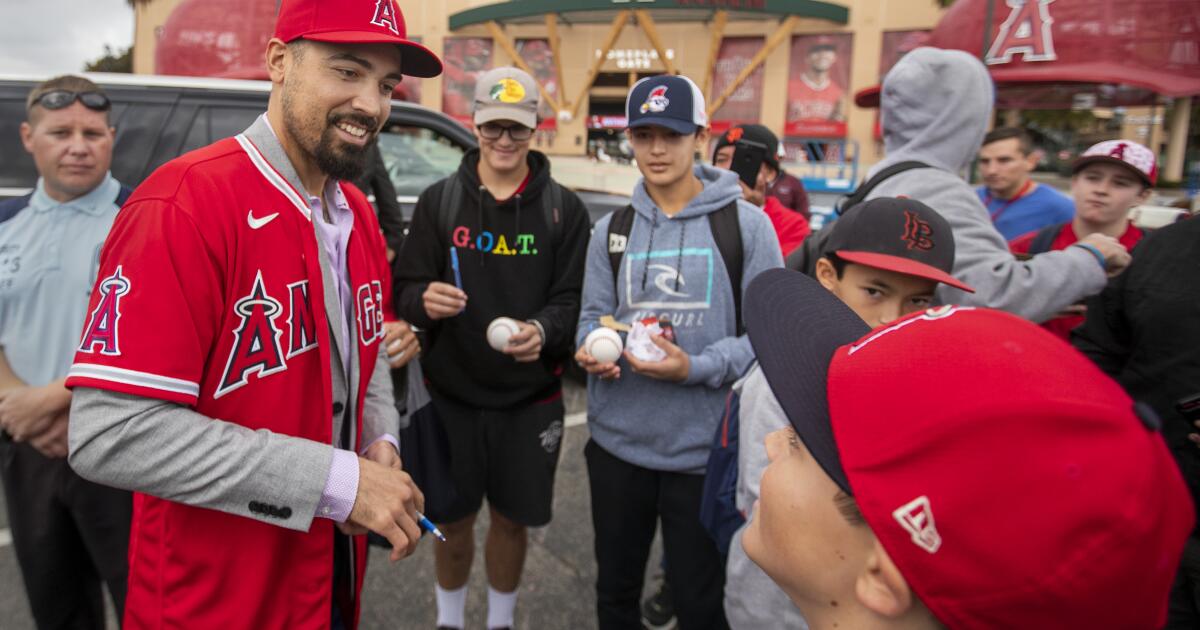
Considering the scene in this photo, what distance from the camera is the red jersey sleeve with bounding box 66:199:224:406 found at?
122 cm

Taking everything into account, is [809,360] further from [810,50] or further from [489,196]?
[810,50]

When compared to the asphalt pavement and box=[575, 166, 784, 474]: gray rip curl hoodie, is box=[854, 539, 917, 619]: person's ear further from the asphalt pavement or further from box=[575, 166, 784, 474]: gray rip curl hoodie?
the asphalt pavement

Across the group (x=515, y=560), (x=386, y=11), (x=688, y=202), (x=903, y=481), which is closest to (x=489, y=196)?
(x=688, y=202)

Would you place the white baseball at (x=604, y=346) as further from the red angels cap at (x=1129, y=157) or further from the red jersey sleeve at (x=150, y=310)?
the red angels cap at (x=1129, y=157)

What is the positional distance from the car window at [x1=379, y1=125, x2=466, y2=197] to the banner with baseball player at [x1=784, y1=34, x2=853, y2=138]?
24.2m

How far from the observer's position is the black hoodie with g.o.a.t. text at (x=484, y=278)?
2.79 metres

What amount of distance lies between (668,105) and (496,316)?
1095 mm

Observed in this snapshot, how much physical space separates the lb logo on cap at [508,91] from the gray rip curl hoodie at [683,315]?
0.75 meters

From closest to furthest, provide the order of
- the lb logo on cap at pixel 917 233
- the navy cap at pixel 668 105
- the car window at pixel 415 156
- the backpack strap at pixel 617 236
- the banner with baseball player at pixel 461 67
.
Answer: the lb logo on cap at pixel 917 233 → the navy cap at pixel 668 105 → the backpack strap at pixel 617 236 → the car window at pixel 415 156 → the banner with baseball player at pixel 461 67

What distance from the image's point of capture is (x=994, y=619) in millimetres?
749

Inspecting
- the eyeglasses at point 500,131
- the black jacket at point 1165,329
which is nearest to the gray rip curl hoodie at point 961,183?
the black jacket at point 1165,329

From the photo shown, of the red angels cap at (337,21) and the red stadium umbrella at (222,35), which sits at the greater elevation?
the red stadium umbrella at (222,35)

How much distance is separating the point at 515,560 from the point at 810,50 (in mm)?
27941

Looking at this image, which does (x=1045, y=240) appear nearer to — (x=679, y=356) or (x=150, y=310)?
(x=679, y=356)
